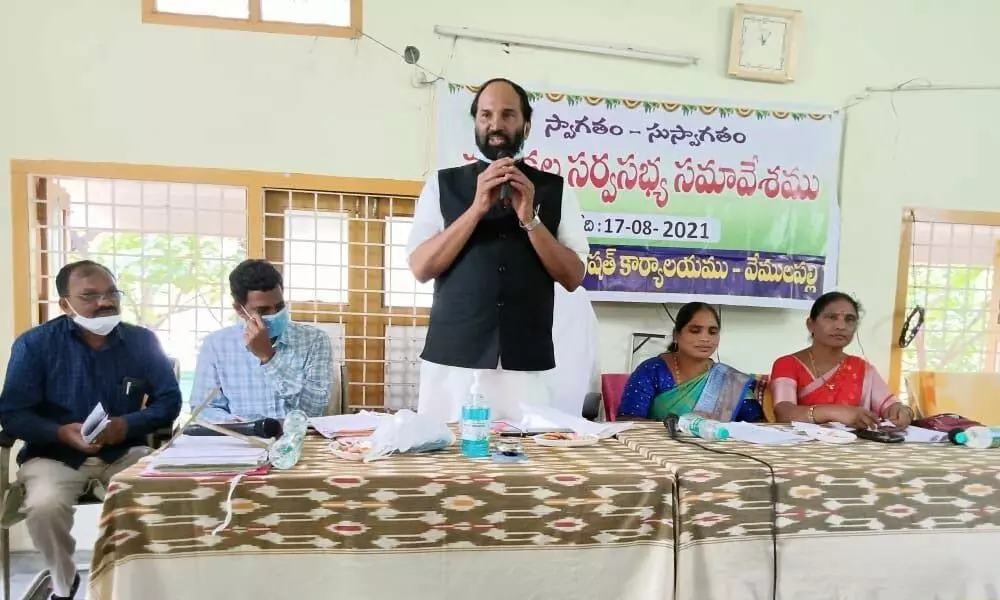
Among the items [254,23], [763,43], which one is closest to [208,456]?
[254,23]

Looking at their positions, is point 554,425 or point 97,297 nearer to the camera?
point 554,425

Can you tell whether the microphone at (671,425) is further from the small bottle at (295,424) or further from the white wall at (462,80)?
the white wall at (462,80)

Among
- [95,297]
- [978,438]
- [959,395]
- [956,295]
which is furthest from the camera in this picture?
[956,295]

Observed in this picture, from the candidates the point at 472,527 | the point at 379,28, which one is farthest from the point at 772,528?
the point at 379,28

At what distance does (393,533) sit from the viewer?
1077 millimetres

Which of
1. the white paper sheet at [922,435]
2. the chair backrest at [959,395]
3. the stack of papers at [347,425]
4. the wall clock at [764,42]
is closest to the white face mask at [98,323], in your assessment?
the stack of papers at [347,425]

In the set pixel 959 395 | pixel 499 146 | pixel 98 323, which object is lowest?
pixel 959 395

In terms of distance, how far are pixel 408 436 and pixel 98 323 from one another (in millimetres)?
1431

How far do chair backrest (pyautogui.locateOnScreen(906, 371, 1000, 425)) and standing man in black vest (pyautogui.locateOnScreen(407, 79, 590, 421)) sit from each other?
236 centimetres

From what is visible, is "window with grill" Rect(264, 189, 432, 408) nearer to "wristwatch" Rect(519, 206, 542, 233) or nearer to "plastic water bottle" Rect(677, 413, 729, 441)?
"wristwatch" Rect(519, 206, 542, 233)

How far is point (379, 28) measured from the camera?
110 inches

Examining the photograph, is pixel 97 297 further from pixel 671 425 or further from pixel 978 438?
pixel 978 438

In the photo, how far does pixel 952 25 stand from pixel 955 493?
3.14 m

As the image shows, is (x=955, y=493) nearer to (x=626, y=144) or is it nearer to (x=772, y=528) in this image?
(x=772, y=528)
